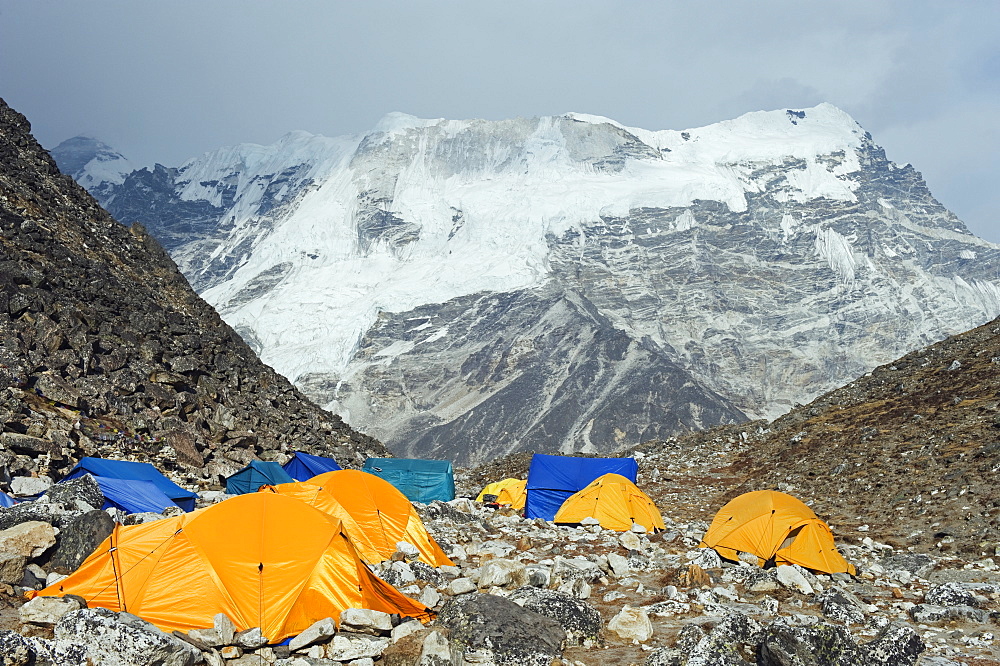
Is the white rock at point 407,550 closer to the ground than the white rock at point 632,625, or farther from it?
closer to the ground

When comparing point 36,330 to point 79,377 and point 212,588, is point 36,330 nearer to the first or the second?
point 79,377

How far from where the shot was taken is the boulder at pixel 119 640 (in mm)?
6691

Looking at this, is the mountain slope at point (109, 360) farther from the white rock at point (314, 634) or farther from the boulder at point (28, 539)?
the white rock at point (314, 634)

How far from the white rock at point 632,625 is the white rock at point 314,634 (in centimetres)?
337

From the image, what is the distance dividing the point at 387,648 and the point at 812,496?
1735 centimetres

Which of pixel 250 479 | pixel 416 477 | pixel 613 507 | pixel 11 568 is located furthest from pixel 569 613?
pixel 416 477

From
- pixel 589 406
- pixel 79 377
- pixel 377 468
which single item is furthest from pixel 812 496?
pixel 589 406

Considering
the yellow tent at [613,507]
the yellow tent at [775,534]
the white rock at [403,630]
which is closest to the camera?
the white rock at [403,630]

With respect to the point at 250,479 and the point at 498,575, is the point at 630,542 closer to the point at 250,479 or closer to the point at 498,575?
the point at 498,575

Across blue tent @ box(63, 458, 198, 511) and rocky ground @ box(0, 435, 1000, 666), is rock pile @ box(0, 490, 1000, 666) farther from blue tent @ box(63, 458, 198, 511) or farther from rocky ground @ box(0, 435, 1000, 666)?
blue tent @ box(63, 458, 198, 511)

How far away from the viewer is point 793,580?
457 inches

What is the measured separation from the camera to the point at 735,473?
90.8ft

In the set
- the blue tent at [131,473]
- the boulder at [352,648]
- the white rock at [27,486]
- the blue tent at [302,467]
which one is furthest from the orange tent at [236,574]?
the blue tent at [302,467]

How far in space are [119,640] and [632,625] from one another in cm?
562
